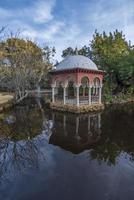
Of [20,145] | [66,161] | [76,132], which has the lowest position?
[66,161]

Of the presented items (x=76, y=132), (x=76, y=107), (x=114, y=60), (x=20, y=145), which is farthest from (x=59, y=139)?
(x=114, y=60)

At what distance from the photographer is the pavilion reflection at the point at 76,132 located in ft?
40.3

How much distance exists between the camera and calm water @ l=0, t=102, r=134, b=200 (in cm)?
716

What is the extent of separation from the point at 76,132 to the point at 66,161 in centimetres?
517

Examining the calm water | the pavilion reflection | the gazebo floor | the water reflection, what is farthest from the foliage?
the calm water

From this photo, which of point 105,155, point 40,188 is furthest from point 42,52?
point 40,188

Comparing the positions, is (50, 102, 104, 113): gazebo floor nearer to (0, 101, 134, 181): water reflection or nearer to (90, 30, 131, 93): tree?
(0, 101, 134, 181): water reflection

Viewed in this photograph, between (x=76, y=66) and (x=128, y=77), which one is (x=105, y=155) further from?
(x=128, y=77)

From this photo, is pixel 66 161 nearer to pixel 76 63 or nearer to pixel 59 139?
pixel 59 139

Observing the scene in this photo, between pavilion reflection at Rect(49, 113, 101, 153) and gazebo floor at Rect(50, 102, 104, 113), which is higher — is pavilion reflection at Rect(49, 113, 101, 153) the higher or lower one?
the lower one

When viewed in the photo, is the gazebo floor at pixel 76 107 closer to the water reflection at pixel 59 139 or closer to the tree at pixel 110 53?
the water reflection at pixel 59 139

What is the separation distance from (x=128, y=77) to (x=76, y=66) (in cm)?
1463

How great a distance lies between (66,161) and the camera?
9.82 m

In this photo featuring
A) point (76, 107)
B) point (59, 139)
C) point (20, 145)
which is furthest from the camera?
point (76, 107)
